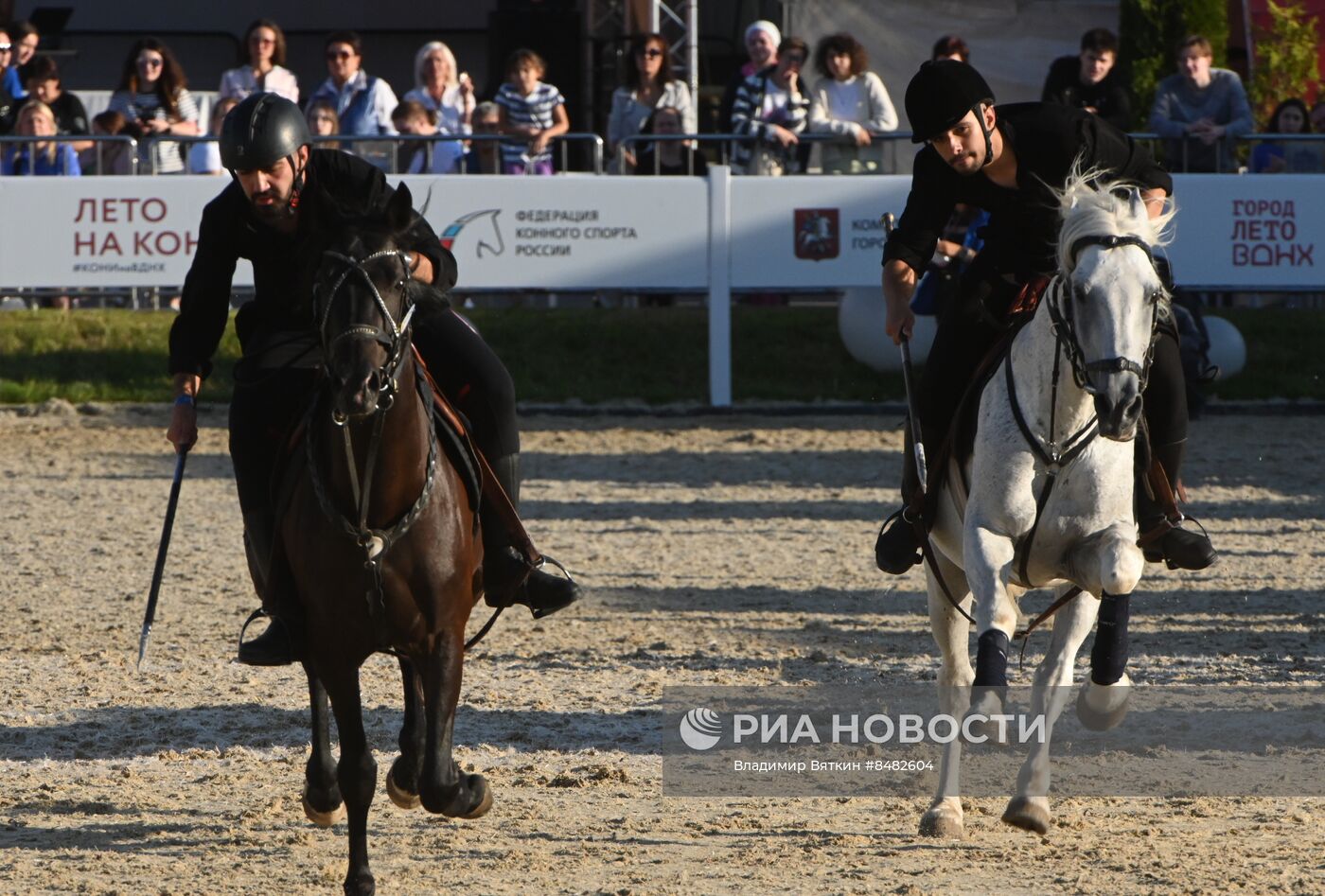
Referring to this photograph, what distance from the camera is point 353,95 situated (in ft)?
53.3

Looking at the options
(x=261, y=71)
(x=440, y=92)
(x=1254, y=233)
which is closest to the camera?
(x=1254, y=233)

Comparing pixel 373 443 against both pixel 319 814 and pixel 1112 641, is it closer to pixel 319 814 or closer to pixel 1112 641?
pixel 319 814

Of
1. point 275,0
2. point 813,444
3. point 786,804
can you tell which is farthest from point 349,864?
point 275,0

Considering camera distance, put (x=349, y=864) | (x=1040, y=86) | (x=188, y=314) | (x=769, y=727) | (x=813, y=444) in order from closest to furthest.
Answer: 1. (x=349, y=864)
2. (x=188, y=314)
3. (x=769, y=727)
4. (x=813, y=444)
5. (x=1040, y=86)

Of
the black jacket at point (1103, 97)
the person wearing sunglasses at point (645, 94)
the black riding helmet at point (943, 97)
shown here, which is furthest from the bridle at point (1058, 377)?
the person wearing sunglasses at point (645, 94)

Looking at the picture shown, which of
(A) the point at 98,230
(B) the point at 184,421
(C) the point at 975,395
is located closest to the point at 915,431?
(C) the point at 975,395

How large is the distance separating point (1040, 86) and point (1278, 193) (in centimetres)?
570

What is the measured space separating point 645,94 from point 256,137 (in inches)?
436

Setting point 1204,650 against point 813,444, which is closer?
point 1204,650

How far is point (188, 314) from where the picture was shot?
604 centimetres

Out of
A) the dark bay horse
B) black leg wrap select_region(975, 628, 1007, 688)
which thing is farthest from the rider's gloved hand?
black leg wrap select_region(975, 628, 1007, 688)

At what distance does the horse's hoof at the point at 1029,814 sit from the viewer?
5625mm

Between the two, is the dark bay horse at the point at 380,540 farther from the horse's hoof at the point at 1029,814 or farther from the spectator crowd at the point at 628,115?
the spectator crowd at the point at 628,115

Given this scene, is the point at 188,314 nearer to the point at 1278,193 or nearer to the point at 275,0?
the point at 1278,193
